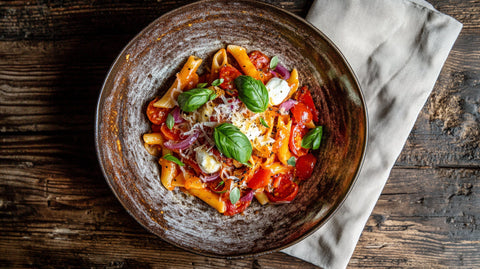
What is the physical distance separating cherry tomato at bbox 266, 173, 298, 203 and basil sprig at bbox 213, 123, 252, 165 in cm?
47

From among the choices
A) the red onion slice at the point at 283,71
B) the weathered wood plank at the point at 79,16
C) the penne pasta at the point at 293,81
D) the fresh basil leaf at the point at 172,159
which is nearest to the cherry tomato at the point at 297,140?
the penne pasta at the point at 293,81

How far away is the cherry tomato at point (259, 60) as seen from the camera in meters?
2.27

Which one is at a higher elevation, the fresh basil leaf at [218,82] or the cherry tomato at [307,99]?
the fresh basil leaf at [218,82]

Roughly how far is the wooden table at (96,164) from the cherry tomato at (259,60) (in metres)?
0.45

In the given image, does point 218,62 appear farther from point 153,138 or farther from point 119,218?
point 119,218

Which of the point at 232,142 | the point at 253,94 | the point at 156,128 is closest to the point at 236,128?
the point at 232,142

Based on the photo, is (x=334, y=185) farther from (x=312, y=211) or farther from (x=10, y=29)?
(x=10, y=29)

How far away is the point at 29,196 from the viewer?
2617 millimetres

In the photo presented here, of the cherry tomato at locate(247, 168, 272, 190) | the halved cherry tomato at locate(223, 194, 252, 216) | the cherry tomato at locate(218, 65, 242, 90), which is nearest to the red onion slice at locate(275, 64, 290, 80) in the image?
the cherry tomato at locate(218, 65, 242, 90)

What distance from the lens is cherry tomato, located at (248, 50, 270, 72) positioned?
89.4 inches

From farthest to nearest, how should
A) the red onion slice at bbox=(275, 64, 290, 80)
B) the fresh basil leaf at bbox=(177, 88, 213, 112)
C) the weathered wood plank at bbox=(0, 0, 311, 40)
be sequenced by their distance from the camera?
the weathered wood plank at bbox=(0, 0, 311, 40) < the red onion slice at bbox=(275, 64, 290, 80) < the fresh basil leaf at bbox=(177, 88, 213, 112)

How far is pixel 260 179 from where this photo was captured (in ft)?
7.11

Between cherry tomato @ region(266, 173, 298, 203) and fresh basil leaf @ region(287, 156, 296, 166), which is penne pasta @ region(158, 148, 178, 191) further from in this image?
fresh basil leaf @ region(287, 156, 296, 166)

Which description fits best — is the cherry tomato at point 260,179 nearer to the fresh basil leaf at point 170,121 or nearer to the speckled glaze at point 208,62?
the speckled glaze at point 208,62
